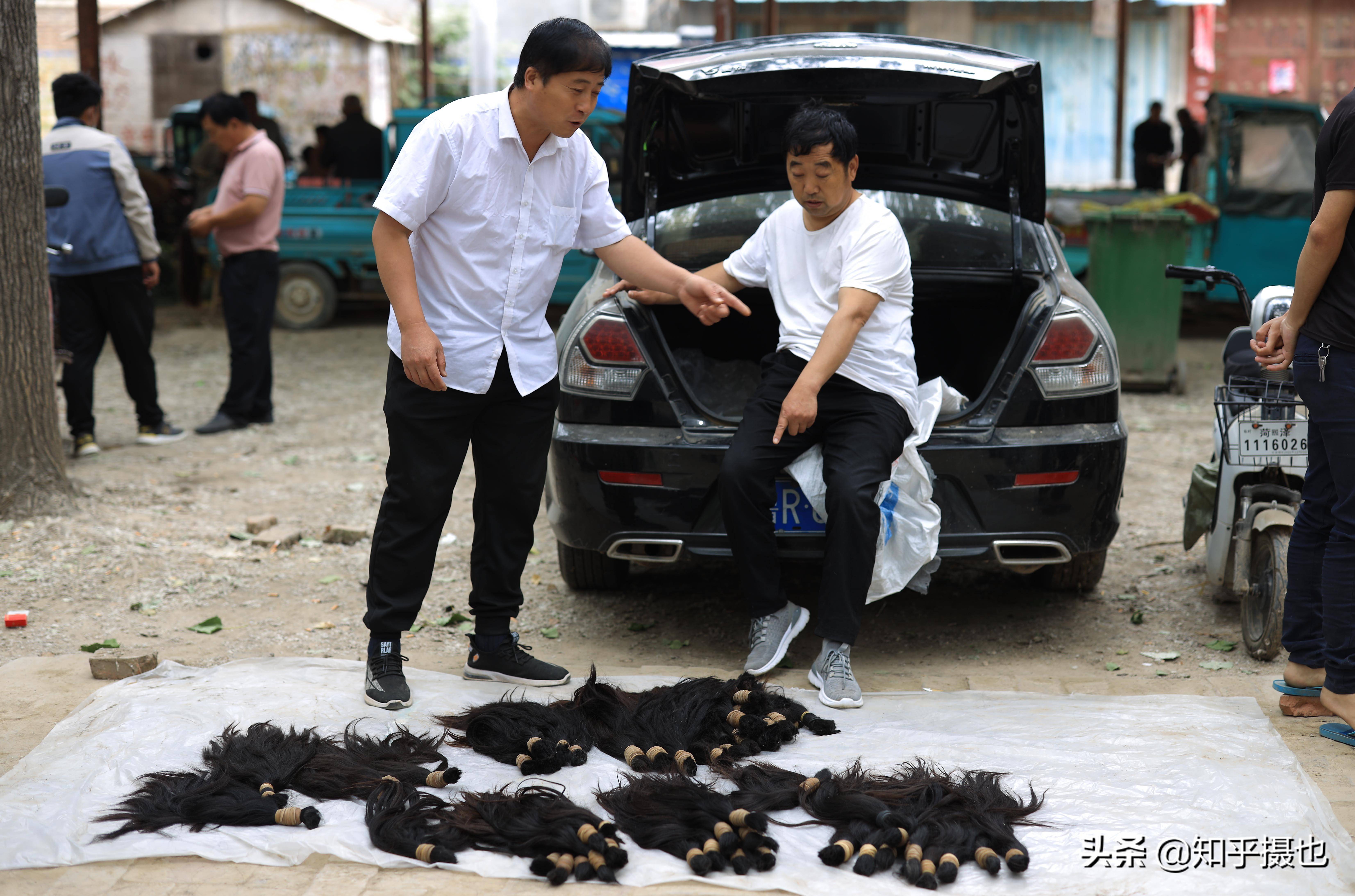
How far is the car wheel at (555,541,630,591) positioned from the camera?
4.49 m

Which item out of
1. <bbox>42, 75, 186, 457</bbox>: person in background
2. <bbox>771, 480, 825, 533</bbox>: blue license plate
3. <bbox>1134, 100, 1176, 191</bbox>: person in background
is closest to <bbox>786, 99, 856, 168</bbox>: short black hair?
<bbox>771, 480, 825, 533</bbox>: blue license plate

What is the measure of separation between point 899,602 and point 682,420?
131cm

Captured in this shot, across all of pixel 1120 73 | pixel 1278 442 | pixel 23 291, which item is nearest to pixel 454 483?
pixel 1278 442

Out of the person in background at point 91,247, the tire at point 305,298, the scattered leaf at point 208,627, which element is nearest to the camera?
the scattered leaf at point 208,627

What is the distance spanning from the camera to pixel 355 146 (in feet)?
47.2

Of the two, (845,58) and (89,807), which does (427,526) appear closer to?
(89,807)

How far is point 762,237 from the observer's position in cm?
403

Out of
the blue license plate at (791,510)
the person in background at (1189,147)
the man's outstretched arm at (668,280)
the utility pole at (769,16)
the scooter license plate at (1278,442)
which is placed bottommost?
the blue license plate at (791,510)

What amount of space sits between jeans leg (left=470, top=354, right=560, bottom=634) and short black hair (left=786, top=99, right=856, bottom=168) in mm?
1007

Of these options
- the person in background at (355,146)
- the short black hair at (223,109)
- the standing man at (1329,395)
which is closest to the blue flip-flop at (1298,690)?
the standing man at (1329,395)

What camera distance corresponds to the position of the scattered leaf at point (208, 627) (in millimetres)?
4352

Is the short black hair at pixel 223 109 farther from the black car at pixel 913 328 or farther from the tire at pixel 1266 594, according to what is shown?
the tire at pixel 1266 594

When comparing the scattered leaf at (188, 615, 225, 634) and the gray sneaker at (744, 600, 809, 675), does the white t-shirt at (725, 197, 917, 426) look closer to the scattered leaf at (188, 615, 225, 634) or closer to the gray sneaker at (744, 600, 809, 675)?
the gray sneaker at (744, 600, 809, 675)

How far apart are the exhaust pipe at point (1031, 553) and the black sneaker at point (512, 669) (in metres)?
1.39
